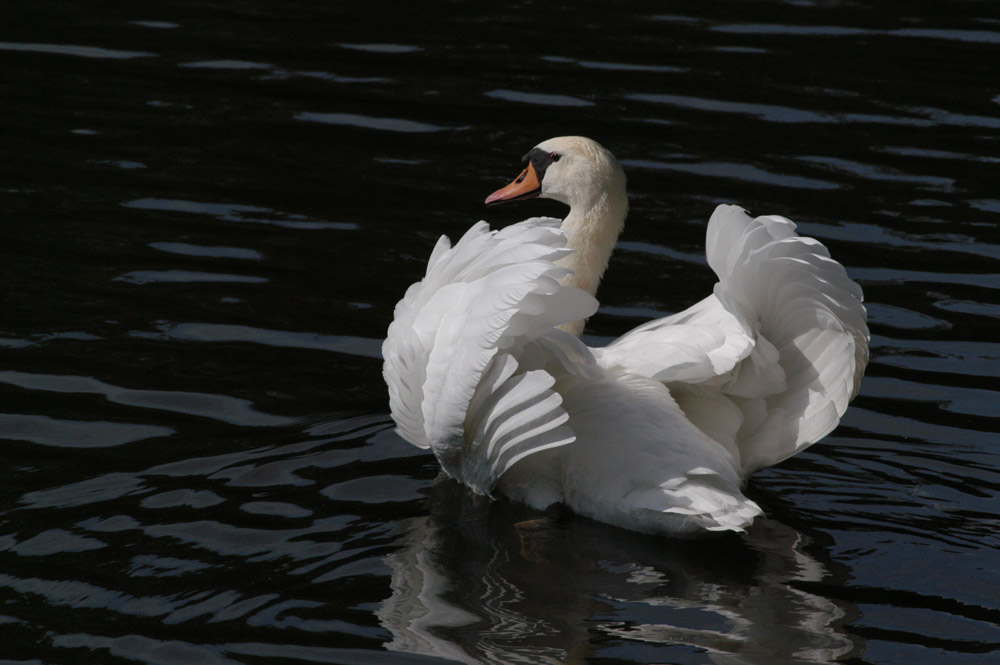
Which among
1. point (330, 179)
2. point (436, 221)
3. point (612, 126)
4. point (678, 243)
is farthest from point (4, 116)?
point (678, 243)

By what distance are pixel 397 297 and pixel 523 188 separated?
1.62 metres

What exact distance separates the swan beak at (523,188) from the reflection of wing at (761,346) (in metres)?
1.33

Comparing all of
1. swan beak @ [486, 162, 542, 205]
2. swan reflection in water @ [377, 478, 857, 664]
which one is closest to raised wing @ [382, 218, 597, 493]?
swan reflection in water @ [377, 478, 857, 664]

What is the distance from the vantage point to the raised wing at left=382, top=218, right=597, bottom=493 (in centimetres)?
546

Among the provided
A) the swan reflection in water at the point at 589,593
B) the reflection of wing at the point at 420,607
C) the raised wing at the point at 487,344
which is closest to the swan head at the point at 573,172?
the raised wing at the point at 487,344

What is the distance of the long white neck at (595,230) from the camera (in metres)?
7.00

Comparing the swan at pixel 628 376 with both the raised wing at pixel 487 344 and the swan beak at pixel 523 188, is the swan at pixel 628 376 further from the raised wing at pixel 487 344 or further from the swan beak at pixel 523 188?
the swan beak at pixel 523 188

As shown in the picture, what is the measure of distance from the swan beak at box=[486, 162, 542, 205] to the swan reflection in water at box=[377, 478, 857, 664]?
5.93 feet

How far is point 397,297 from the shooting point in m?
8.90

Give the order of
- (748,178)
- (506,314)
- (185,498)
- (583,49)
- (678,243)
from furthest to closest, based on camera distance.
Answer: (583,49), (748,178), (678,243), (185,498), (506,314)

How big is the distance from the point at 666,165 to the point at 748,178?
65 centimetres

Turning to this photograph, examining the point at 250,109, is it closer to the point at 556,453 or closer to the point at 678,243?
the point at 678,243

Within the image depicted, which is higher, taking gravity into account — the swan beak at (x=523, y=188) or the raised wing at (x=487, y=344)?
the swan beak at (x=523, y=188)

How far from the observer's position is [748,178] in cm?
1057
